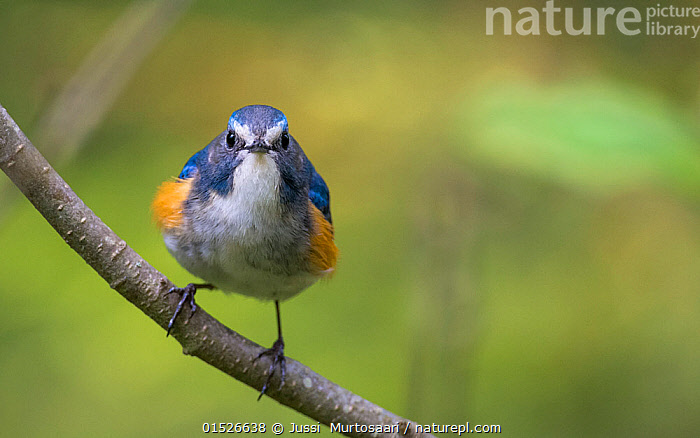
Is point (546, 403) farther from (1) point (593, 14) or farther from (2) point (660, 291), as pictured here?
(1) point (593, 14)

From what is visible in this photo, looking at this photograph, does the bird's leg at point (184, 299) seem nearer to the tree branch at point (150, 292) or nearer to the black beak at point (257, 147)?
A: the tree branch at point (150, 292)

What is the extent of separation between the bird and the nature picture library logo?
123 inches

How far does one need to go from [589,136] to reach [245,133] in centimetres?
164

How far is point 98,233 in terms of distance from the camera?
2.77 metres

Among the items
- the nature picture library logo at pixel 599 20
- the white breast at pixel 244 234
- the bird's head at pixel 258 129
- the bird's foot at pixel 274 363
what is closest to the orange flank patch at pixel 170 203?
the white breast at pixel 244 234

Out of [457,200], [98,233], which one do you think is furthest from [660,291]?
[98,233]

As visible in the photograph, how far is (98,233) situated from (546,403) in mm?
4170

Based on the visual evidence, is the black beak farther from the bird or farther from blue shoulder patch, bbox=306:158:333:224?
blue shoulder patch, bbox=306:158:333:224

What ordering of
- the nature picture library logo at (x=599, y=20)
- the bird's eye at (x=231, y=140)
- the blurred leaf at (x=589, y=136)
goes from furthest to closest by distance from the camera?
the nature picture library logo at (x=599, y=20)
the bird's eye at (x=231, y=140)
the blurred leaf at (x=589, y=136)

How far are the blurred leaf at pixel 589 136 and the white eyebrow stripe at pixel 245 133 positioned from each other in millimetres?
1084

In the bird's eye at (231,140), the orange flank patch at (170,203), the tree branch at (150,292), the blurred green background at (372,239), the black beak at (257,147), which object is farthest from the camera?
the blurred green background at (372,239)

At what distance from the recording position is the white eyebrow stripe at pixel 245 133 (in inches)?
133

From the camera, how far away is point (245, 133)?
339cm

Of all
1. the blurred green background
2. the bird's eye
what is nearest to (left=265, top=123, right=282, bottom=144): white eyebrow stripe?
the bird's eye
